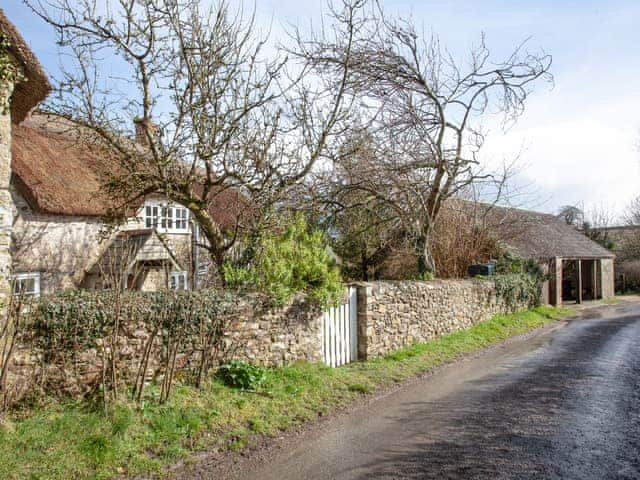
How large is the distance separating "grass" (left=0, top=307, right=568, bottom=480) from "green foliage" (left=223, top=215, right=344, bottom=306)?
4.65 ft


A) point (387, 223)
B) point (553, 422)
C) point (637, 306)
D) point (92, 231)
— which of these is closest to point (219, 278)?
point (553, 422)

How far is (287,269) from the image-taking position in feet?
29.6

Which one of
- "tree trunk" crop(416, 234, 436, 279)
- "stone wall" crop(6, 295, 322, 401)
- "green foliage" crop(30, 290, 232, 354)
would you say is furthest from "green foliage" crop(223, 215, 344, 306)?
"tree trunk" crop(416, 234, 436, 279)

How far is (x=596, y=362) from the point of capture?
11.2 metres

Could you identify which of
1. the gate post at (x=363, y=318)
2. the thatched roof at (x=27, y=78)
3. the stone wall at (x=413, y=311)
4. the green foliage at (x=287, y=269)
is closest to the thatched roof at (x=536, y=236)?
the stone wall at (x=413, y=311)

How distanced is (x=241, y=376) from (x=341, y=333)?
121 inches

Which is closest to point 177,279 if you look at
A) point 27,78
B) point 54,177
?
point 54,177

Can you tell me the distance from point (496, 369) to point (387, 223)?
767 centimetres

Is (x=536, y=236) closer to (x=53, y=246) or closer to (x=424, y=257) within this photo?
(x=424, y=257)

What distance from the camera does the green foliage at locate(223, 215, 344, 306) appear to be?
341 inches

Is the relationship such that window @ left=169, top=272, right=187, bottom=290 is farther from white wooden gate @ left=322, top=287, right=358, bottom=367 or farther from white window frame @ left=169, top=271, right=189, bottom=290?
white wooden gate @ left=322, top=287, right=358, bottom=367

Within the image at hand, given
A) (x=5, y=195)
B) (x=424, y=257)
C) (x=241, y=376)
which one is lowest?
(x=241, y=376)

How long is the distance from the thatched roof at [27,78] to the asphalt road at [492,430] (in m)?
6.58

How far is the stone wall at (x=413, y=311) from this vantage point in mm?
10711
